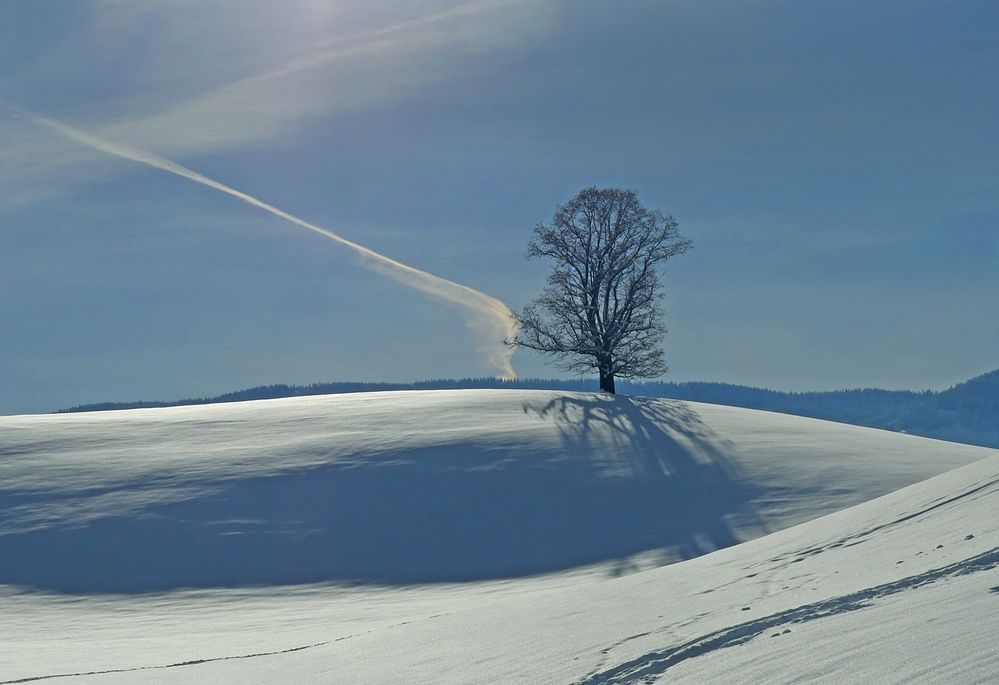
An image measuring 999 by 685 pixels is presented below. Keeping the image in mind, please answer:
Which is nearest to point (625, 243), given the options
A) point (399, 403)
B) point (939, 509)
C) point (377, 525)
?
point (399, 403)

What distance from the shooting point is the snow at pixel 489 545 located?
23.7 feet

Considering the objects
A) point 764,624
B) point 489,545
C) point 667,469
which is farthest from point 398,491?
point 764,624

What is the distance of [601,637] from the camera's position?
27.1 ft

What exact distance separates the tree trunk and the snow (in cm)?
566

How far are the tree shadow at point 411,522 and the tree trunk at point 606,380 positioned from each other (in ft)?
43.1

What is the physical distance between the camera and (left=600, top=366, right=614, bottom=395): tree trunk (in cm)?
3741

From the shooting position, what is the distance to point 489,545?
18.8 metres

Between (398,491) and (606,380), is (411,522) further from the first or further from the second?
(606,380)

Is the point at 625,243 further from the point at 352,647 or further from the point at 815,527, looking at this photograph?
the point at 352,647

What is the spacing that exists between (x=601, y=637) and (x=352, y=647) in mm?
3015

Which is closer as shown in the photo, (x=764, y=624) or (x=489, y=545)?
(x=764, y=624)

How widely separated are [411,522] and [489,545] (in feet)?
5.82

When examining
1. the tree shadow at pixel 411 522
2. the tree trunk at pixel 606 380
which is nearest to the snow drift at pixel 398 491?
the tree shadow at pixel 411 522

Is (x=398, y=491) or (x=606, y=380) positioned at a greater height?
→ (x=606, y=380)
